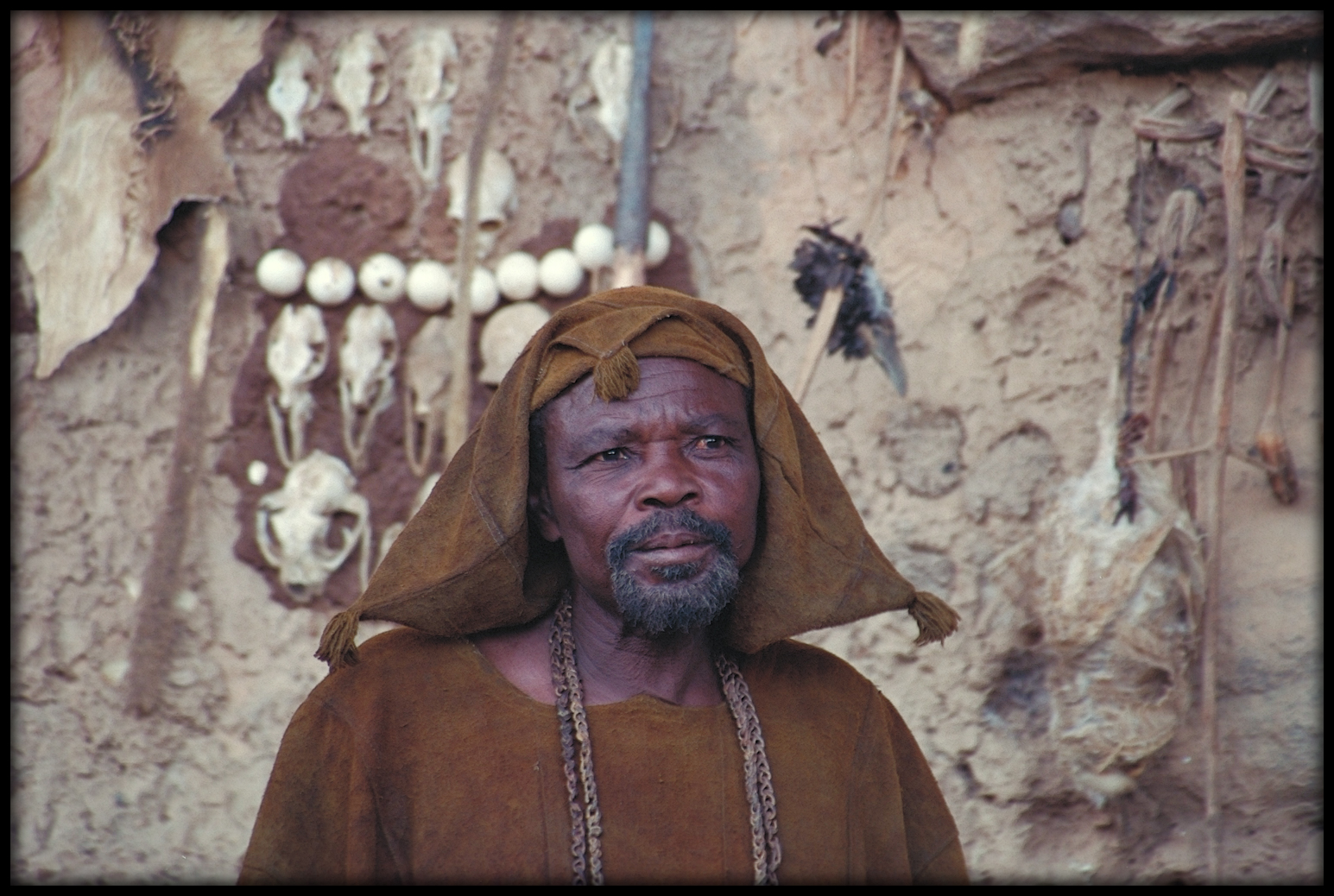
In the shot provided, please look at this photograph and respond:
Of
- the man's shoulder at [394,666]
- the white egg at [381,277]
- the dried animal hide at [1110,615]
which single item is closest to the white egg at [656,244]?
the white egg at [381,277]

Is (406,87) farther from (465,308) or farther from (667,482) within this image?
(667,482)

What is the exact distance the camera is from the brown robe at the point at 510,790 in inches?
76.2

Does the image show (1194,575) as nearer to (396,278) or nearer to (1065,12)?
(1065,12)

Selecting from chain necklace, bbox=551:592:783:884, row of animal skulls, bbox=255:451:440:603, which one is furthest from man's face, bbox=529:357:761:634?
row of animal skulls, bbox=255:451:440:603

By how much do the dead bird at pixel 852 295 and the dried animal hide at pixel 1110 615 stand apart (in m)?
0.69

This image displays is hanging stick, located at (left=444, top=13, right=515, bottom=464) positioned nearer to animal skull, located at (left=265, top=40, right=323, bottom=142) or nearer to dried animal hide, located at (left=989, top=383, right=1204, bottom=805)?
animal skull, located at (left=265, top=40, right=323, bottom=142)

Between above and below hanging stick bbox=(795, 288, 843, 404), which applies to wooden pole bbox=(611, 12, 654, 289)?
above

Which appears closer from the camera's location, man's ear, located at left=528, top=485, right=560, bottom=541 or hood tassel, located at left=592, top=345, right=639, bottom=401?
hood tassel, located at left=592, top=345, right=639, bottom=401

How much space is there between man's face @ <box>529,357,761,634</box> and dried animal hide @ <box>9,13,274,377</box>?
2.48 metres

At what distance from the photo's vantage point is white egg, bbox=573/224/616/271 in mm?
3949

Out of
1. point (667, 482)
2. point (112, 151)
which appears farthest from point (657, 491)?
point (112, 151)

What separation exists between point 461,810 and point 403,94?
284 cm

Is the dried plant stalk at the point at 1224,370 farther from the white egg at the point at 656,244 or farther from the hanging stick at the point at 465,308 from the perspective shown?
the hanging stick at the point at 465,308

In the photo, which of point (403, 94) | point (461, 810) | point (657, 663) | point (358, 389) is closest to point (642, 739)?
point (657, 663)
